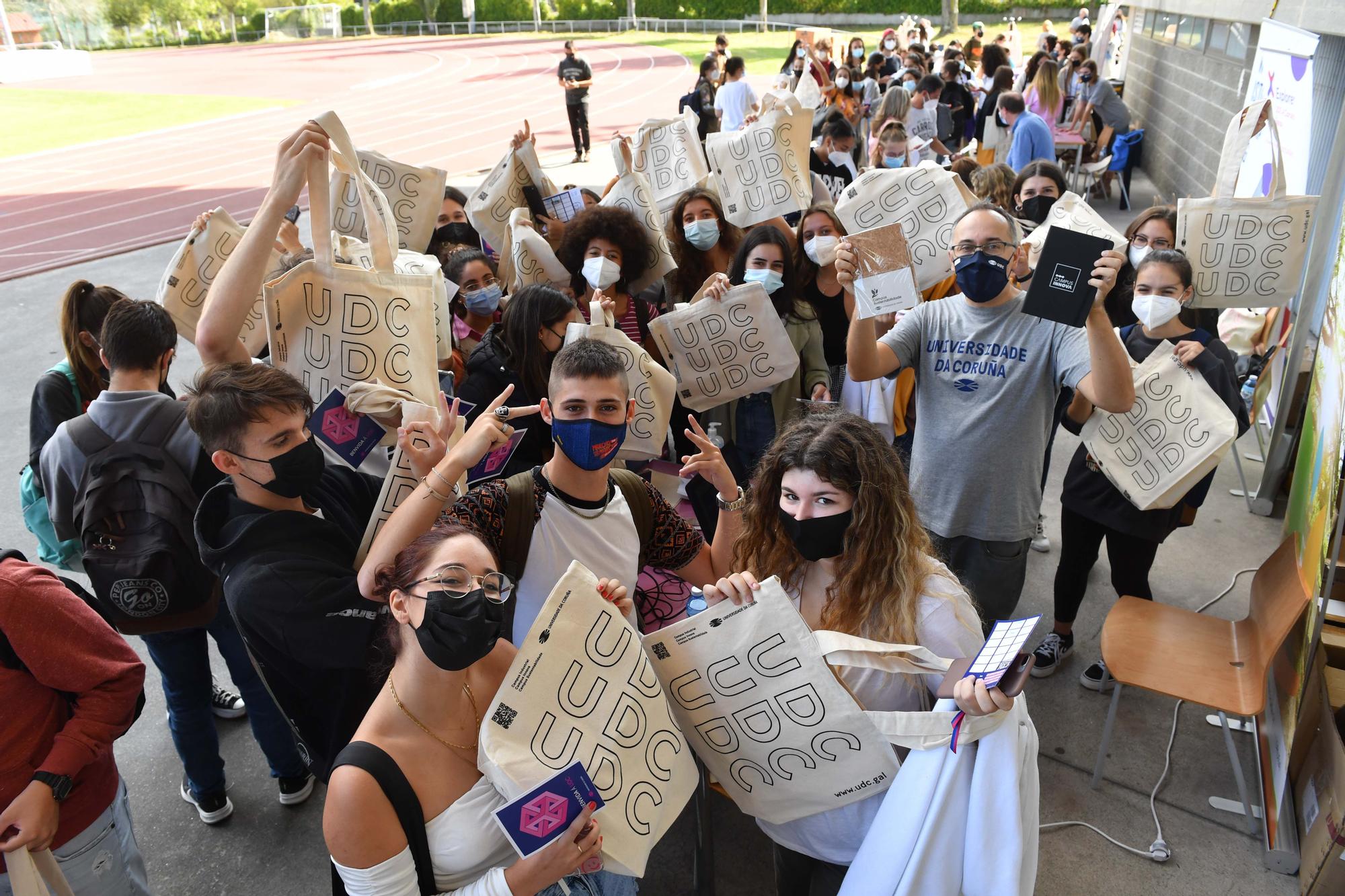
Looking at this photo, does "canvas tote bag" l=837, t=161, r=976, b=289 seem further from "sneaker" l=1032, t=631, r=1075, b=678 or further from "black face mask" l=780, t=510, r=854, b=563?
"black face mask" l=780, t=510, r=854, b=563

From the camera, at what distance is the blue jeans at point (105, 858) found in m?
2.37

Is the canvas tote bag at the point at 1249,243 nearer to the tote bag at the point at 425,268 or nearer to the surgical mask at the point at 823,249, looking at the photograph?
the surgical mask at the point at 823,249

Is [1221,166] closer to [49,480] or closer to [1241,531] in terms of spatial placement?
[1241,531]

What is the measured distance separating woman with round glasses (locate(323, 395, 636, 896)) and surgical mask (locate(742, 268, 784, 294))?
7.94 feet

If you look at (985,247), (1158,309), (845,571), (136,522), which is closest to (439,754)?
(845,571)

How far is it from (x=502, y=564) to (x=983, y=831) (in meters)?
1.47

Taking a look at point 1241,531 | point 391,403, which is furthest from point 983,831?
point 1241,531

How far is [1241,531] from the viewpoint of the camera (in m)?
5.36

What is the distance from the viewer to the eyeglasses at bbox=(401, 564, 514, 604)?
2018 mm

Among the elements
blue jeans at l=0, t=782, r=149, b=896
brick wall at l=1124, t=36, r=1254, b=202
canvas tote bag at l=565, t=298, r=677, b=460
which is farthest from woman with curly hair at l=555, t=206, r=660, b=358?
brick wall at l=1124, t=36, r=1254, b=202

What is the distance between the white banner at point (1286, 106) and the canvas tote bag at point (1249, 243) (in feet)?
5.17

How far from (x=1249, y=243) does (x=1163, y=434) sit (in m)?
1.41

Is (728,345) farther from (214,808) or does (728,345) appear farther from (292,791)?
(214,808)

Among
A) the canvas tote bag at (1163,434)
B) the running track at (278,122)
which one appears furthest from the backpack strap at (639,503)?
the running track at (278,122)
